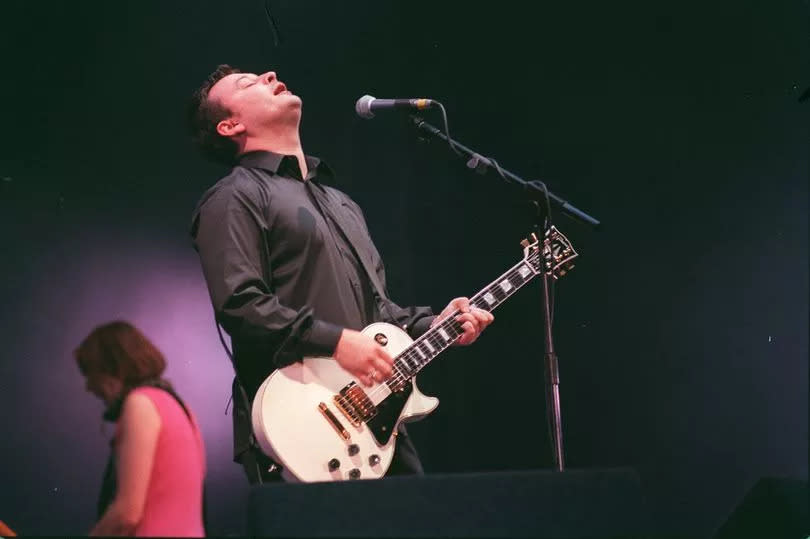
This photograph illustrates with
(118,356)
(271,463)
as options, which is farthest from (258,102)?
(118,356)

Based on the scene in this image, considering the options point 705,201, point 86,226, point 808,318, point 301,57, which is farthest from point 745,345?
point 86,226

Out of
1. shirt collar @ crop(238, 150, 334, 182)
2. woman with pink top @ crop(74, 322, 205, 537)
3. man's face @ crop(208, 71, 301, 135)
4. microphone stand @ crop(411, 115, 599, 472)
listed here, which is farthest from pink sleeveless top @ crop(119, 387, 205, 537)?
man's face @ crop(208, 71, 301, 135)

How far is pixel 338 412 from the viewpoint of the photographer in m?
2.67

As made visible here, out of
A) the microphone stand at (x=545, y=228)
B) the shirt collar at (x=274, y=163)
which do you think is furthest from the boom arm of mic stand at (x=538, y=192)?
the shirt collar at (x=274, y=163)

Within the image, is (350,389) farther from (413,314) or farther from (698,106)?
(698,106)

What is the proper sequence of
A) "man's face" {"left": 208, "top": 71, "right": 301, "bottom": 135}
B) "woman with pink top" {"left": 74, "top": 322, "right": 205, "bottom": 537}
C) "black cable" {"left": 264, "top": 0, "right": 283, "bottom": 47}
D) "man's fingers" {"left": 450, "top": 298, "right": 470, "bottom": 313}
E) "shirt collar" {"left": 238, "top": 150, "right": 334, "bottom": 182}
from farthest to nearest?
"black cable" {"left": 264, "top": 0, "right": 283, "bottom": 47} < "man's face" {"left": 208, "top": 71, "right": 301, "bottom": 135} < "shirt collar" {"left": 238, "top": 150, "right": 334, "bottom": 182} < "man's fingers" {"left": 450, "top": 298, "right": 470, "bottom": 313} < "woman with pink top" {"left": 74, "top": 322, "right": 205, "bottom": 537}

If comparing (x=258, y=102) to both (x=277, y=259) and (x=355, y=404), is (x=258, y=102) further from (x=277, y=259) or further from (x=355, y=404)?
(x=355, y=404)

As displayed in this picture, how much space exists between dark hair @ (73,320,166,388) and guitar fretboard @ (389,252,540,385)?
1.11 metres

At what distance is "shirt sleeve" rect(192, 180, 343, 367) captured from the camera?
2.64 m

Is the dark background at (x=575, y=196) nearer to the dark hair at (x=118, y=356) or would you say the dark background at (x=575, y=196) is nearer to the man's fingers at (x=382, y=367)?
the man's fingers at (x=382, y=367)

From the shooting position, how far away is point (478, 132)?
418 centimetres

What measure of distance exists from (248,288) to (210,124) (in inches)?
35.7

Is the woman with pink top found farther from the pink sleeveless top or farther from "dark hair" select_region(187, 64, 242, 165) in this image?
"dark hair" select_region(187, 64, 242, 165)

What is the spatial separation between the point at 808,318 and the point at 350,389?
2.63 meters
